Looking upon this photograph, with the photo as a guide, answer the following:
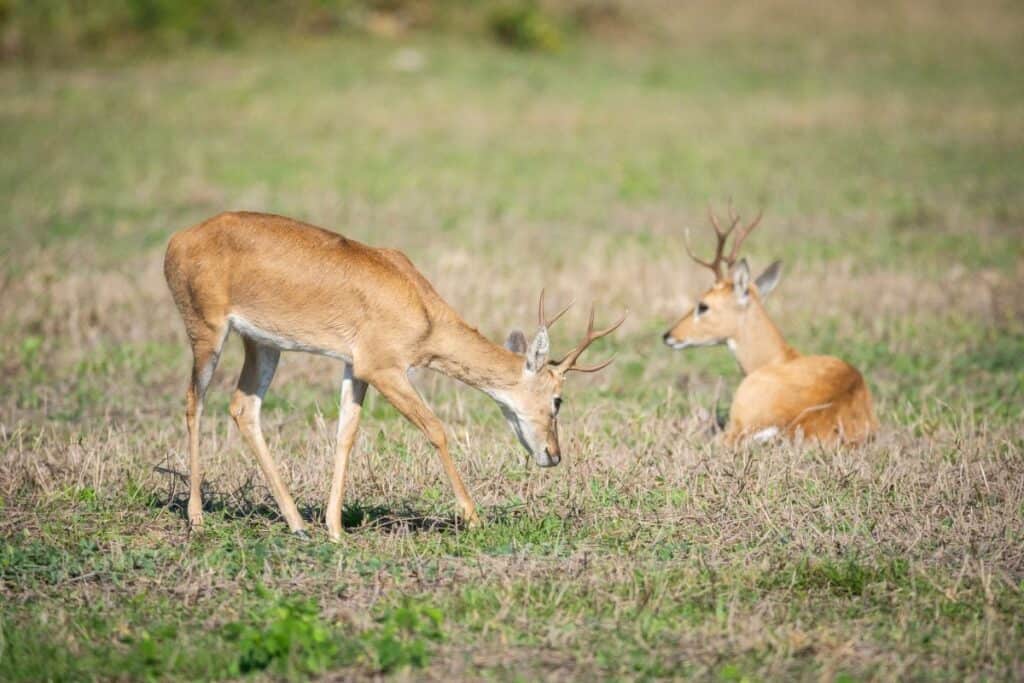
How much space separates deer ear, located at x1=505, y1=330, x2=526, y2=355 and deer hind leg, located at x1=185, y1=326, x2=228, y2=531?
1.53 metres

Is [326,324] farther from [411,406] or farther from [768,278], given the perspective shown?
[768,278]

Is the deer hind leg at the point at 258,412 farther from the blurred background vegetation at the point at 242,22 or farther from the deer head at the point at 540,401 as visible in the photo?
→ the blurred background vegetation at the point at 242,22

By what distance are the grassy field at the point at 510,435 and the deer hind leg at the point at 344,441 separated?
0.18 metres

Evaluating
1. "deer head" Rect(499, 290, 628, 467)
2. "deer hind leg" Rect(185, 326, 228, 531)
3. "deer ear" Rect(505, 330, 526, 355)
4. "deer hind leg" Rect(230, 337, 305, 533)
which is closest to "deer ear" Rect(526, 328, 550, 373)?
"deer head" Rect(499, 290, 628, 467)

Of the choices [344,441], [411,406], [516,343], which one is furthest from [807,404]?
[344,441]

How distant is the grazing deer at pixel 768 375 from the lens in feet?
29.0

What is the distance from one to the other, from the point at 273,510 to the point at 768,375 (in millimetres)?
3783

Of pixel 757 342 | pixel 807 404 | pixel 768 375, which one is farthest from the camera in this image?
pixel 757 342

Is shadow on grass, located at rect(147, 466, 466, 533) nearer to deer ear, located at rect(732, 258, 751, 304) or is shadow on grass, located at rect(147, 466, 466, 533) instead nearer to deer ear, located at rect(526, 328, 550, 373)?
deer ear, located at rect(526, 328, 550, 373)

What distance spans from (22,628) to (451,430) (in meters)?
3.45

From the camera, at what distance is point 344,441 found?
7.25 meters

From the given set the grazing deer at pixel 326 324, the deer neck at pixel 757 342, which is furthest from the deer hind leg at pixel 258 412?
the deer neck at pixel 757 342

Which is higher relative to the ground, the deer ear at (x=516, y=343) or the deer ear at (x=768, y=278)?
the deer ear at (x=516, y=343)

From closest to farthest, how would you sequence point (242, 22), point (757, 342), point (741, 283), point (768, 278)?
point (757, 342), point (741, 283), point (768, 278), point (242, 22)
